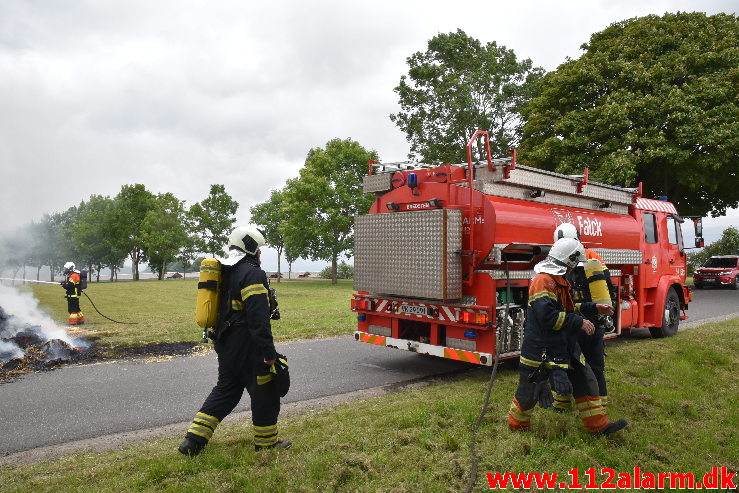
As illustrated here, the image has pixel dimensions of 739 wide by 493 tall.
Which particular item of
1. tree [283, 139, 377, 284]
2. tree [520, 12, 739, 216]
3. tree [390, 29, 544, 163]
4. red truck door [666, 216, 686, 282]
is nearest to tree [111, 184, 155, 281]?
tree [283, 139, 377, 284]

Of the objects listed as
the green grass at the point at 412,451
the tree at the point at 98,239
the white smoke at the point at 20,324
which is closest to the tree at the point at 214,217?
the tree at the point at 98,239

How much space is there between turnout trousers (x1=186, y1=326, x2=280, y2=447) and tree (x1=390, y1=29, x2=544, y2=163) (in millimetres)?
25191

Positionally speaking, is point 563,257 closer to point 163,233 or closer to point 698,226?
point 698,226

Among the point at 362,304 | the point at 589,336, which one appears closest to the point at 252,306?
the point at 589,336

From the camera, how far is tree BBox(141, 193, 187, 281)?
163 ft

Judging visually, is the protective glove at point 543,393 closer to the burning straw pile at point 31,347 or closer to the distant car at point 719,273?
the burning straw pile at point 31,347

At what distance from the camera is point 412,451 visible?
13.5 feet

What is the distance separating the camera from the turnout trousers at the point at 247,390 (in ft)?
13.4

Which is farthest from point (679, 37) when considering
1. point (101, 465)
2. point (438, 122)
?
point (101, 465)

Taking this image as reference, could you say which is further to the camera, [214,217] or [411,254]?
[214,217]

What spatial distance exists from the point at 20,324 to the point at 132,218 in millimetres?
48511

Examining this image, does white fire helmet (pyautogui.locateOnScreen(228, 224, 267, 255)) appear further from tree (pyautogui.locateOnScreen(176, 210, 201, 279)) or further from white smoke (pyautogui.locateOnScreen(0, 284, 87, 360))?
tree (pyautogui.locateOnScreen(176, 210, 201, 279))

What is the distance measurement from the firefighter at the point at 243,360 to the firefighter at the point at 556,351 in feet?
7.09

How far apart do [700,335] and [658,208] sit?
2663mm
